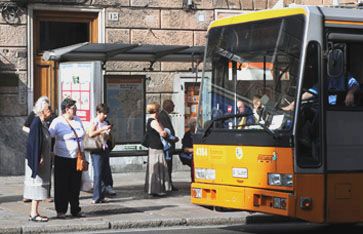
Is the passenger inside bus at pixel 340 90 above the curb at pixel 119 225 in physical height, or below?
above

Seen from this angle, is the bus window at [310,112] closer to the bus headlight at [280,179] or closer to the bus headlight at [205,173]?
the bus headlight at [280,179]

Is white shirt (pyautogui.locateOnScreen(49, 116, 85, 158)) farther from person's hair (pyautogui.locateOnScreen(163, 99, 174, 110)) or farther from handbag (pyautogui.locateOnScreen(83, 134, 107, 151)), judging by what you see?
person's hair (pyautogui.locateOnScreen(163, 99, 174, 110))

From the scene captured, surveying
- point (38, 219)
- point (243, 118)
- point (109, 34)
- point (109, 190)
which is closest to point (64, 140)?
point (38, 219)

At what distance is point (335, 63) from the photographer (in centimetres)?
1000

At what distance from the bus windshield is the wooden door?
832 cm

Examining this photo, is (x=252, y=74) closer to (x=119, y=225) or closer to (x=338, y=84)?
(x=338, y=84)

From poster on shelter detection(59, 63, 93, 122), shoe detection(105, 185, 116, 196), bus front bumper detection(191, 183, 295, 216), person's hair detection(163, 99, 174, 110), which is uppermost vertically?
poster on shelter detection(59, 63, 93, 122)

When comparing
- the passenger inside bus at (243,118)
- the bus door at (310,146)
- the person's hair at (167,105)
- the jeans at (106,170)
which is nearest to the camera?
the bus door at (310,146)

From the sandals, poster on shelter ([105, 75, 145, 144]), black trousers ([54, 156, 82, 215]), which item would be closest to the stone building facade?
poster on shelter ([105, 75, 145, 144])

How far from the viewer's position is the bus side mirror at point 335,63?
32.8 ft

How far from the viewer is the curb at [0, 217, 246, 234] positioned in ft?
38.9

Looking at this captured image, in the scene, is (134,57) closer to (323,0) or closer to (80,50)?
(80,50)

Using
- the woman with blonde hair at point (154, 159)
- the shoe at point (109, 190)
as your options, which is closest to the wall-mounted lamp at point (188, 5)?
the woman with blonde hair at point (154, 159)

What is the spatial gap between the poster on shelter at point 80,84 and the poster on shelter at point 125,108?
2.01 m
